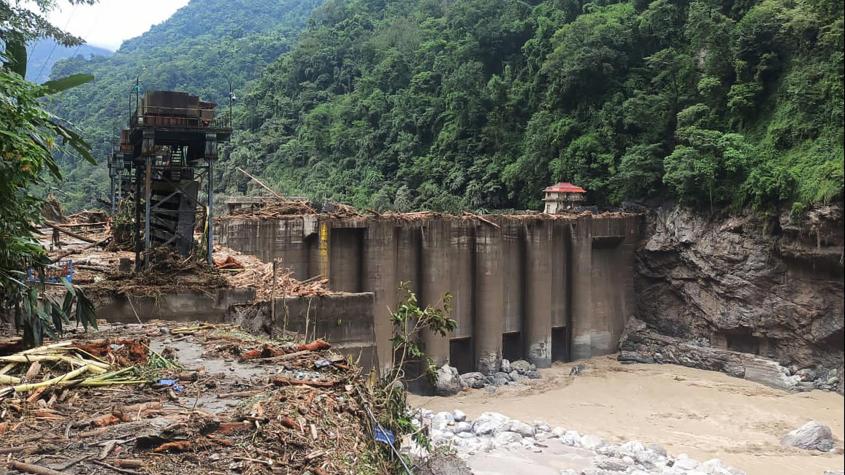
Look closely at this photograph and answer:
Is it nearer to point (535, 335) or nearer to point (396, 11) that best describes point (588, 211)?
point (535, 335)

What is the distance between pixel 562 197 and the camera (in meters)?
35.5

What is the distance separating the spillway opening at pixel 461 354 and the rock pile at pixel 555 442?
697 cm

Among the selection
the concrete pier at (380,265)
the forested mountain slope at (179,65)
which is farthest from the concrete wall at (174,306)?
the forested mountain slope at (179,65)

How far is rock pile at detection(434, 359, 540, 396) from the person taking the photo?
26.5 m

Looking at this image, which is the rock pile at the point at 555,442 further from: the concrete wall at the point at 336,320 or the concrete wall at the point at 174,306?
the concrete wall at the point at 174,306

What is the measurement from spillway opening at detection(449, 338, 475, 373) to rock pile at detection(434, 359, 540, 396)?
880 millimetres

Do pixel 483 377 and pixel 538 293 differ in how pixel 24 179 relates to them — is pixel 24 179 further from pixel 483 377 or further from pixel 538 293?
pixel 538 293

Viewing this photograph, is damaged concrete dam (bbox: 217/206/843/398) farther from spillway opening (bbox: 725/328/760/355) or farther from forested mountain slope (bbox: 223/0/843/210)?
forested mountain slope (bbox: 223/0/843/210)

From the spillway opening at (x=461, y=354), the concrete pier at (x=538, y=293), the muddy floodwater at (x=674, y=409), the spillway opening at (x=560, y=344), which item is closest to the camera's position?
the muddy floodwater at (x=674, y=409)

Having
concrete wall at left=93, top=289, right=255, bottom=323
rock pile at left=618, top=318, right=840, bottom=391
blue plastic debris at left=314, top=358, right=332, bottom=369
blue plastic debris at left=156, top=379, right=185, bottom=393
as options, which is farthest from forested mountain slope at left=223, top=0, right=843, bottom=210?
concrete wall at left=93, top=289, right=255, bottom=323

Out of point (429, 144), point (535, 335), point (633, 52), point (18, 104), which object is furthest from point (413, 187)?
point (18, 104)

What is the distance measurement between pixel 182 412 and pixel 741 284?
1064 inches

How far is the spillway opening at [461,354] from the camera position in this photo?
29891 mm

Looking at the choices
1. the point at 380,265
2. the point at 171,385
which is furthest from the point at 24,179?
the point at 380,265
